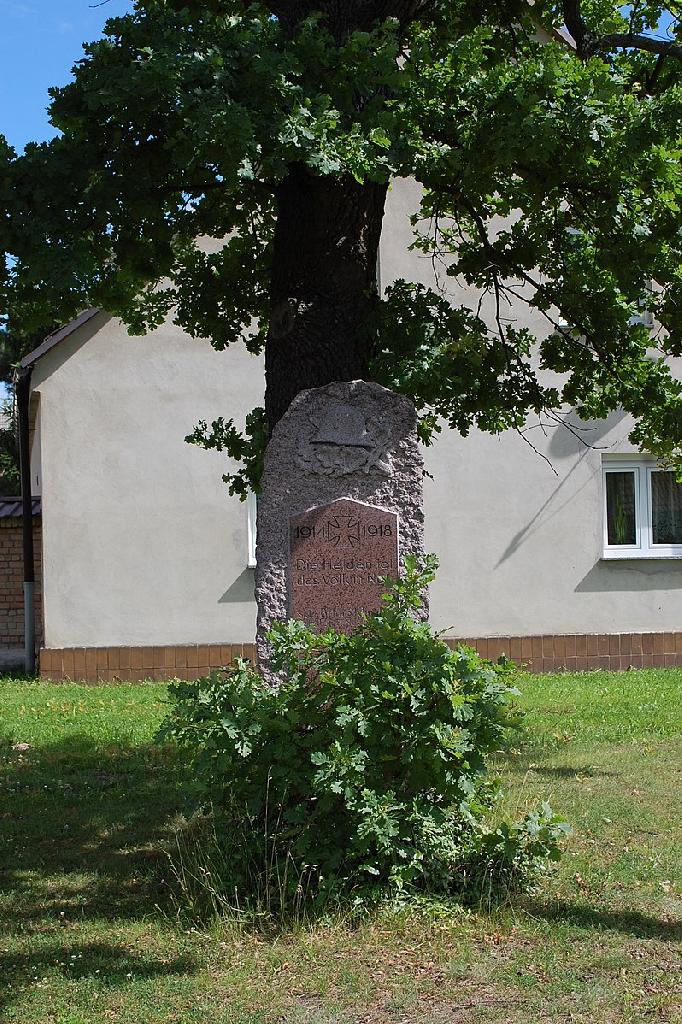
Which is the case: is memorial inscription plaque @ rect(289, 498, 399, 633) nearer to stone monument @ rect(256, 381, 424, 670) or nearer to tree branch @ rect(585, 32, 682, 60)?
stone monument @ rect(256, 381, 424, 670)

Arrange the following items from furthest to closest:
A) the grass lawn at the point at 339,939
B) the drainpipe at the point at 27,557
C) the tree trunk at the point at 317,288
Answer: the drainpipe at the point at 27,557, the tree trunk at the point at 317,288, the grass lawn at the point at 339,939

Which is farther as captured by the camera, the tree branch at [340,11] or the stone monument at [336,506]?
the tree branch at [340,11]

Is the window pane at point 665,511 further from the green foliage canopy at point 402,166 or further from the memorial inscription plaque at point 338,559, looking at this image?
the memorial inscription plaque at point 338,559

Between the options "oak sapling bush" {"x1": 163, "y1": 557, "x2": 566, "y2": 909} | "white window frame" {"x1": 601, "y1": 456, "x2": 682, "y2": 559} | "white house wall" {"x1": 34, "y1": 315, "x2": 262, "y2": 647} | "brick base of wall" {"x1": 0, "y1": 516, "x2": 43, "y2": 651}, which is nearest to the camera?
"oak sapling bush" {"x1": 163, "y1": 557, "x2": 566, "y2": 909}

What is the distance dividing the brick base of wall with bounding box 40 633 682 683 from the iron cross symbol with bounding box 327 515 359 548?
715cm

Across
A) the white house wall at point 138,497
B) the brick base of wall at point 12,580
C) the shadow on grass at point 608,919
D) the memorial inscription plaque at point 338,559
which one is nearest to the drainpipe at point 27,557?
the brick base of wall at point 12,580

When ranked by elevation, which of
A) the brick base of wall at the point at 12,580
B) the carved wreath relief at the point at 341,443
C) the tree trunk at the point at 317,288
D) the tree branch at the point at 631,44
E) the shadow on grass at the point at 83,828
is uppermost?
the tree branch at the point at 631,44

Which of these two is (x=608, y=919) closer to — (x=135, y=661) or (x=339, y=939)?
(x=339, y=939)

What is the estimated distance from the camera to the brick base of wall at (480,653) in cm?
1347

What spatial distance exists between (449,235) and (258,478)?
271 centimetres

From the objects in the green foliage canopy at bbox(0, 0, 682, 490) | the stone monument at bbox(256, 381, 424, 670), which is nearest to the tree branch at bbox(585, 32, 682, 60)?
the green foliage canopy at bbox(0, 0, 682, 490)

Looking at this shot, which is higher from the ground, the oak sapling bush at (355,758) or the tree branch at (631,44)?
the tree branch at (631,44)

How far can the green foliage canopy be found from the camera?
6.07 meters

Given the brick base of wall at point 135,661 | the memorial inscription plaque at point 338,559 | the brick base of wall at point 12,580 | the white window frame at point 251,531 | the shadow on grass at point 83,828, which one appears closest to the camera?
the shadow on grass at point 83,828
